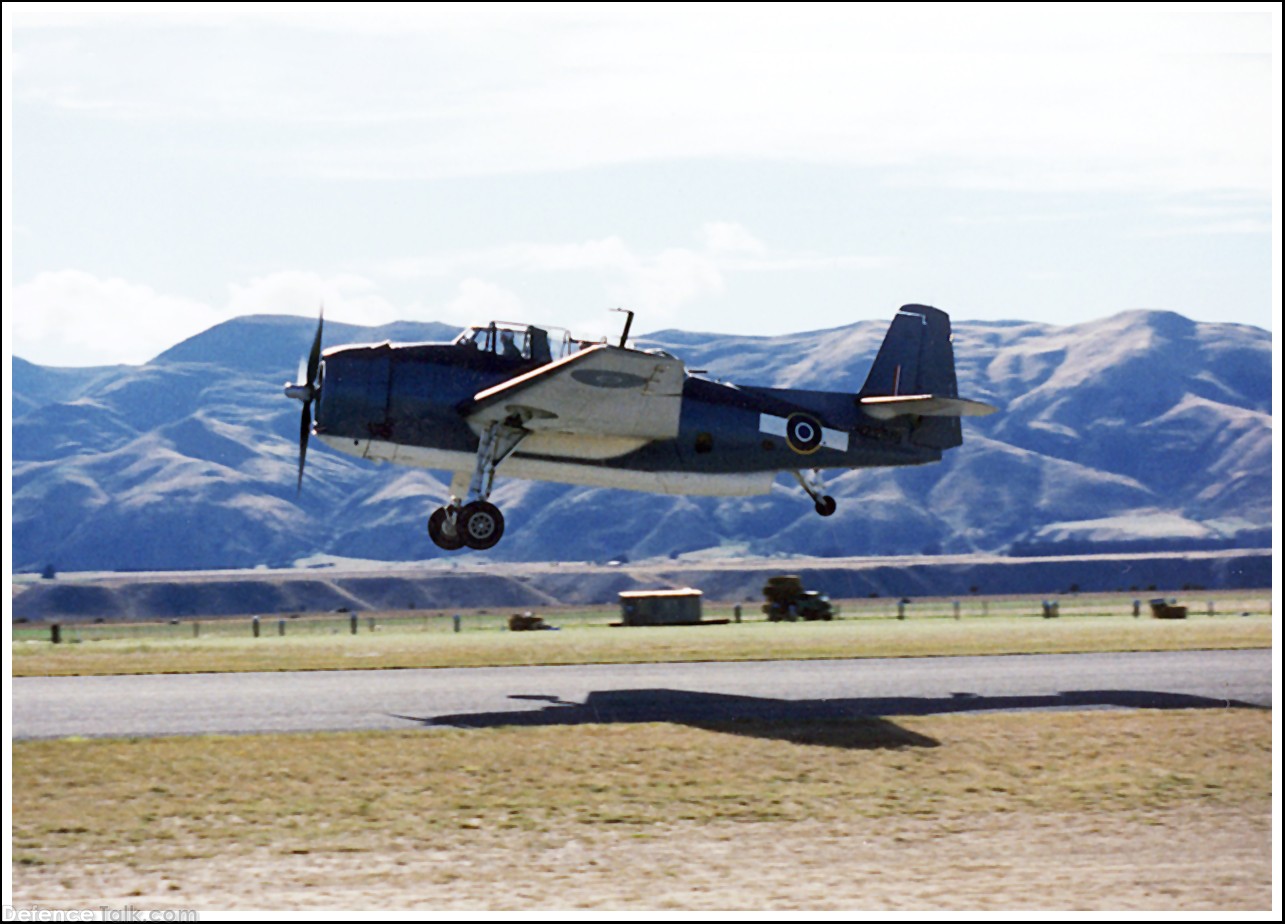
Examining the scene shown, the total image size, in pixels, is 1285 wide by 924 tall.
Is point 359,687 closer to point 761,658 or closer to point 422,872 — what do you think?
point 761,658

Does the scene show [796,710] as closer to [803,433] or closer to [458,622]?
[803,433]

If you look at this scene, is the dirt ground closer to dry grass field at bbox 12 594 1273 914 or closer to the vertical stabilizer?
dry grass field at bbox 12 594 1273 914

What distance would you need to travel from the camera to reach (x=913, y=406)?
133 ft

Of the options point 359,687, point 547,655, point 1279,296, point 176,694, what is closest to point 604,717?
point 359,687

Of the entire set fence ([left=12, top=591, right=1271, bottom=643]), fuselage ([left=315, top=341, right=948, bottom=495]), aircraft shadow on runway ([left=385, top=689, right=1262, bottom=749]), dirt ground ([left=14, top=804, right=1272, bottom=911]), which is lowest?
fence ([left=12, top=591, right=1271, bottom=643])

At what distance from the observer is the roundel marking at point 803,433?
40.2 meters

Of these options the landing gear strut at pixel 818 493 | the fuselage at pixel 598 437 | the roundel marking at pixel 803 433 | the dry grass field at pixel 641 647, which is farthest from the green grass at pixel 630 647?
the roundel marking at pixel 803 433

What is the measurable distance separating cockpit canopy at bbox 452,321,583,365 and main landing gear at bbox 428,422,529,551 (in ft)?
6.08

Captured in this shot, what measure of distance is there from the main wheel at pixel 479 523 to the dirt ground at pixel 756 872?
1449 cm

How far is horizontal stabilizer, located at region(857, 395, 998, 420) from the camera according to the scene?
3938cm

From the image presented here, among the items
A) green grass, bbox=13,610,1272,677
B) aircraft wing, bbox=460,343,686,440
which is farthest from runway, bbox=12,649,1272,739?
aircraft wing, bbox=460,343,686,440

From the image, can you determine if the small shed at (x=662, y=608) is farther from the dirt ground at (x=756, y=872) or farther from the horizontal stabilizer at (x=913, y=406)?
the dirt ground at (x=756, y=872)

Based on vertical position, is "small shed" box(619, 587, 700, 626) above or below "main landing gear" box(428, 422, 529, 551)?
below

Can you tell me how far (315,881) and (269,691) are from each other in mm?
19880
